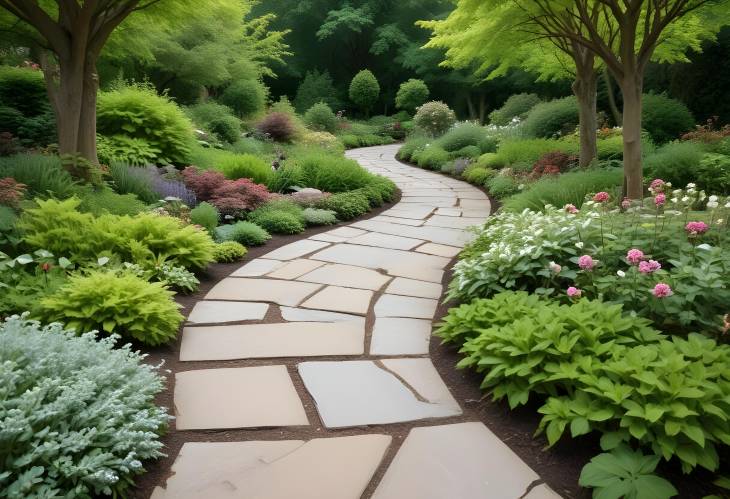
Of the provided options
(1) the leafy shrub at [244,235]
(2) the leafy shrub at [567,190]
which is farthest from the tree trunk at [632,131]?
(1) the leafy shrub at [244,235]

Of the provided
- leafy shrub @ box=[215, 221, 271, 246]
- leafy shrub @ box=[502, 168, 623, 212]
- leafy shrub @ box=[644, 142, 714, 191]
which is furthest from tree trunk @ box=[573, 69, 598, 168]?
leafy shrub @ box=[215, 221, 271, 246]

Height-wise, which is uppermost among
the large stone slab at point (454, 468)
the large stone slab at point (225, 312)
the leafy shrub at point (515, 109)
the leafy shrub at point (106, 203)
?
the leafy shrub at point (515, 109)

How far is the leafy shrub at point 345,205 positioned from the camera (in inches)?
277

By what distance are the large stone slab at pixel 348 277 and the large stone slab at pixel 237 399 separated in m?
1.53

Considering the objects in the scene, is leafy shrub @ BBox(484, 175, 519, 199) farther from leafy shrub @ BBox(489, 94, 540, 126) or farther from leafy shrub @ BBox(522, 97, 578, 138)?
leafy shrub @ BBox(489, 94, 540, 126)

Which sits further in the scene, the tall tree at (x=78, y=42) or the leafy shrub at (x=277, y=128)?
the leafy shrub at (x=277, y=128)

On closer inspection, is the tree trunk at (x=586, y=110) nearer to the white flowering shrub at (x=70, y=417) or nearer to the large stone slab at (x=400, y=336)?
the large stone slab at (x=400, y=336)

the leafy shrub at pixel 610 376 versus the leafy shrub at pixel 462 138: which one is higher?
the leafy shrub at pixel 462 138

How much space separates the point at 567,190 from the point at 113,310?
4.91m

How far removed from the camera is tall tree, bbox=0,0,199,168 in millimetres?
5355

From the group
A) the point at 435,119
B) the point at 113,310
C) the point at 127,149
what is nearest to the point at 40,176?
the point at 127,149

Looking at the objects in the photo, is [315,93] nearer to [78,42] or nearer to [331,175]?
[331,175]

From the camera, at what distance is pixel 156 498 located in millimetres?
1898

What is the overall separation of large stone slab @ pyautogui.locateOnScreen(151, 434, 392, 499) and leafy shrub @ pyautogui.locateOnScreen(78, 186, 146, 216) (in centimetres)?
348
